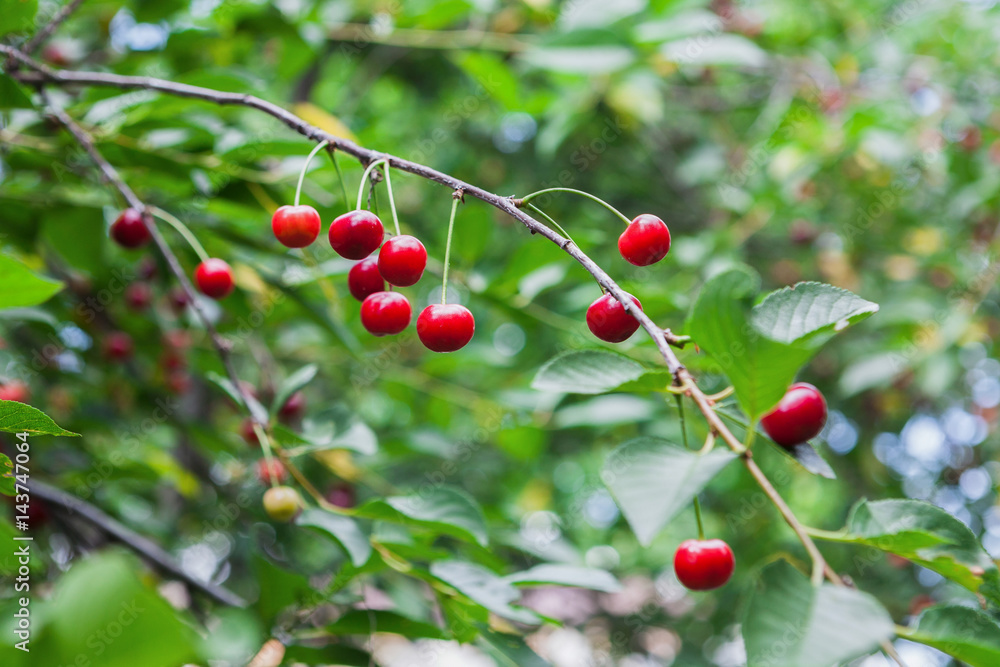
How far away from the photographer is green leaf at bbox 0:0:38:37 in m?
1.13

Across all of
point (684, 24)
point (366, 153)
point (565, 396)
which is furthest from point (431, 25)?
point (366, 153)

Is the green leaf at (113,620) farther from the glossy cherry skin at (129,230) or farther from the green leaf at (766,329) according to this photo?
the glossy cherry skin at (129,230)

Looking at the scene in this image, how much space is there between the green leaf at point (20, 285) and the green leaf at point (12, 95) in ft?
1.41

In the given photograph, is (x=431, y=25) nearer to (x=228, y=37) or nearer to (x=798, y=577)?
(x=228, y=37)

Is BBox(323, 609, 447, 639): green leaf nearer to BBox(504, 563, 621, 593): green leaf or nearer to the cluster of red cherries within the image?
BBox(504, 563, 621, 593): green leaf

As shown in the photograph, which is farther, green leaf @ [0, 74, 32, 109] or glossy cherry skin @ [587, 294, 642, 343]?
green leaf @ [0, 74, 32, 109]

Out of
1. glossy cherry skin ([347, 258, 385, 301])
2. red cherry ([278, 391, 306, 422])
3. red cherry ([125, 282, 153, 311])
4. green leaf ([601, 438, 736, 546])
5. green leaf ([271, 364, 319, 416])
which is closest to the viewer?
green leaf ([601, 438, 736, 546])

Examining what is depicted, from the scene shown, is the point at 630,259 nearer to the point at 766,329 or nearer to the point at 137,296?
the point at 766,329

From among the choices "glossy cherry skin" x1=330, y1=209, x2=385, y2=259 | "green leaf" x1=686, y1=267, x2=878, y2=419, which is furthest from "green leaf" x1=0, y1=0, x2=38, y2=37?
"green leaf" x1=686, y1=267, x2=878, y2=419

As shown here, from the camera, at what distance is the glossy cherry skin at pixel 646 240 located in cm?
83

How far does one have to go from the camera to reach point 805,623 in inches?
21.4

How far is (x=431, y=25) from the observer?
2107 millimetres

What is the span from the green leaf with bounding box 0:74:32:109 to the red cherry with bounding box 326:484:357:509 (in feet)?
4.39

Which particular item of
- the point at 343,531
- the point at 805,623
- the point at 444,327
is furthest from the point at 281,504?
the point at 805,623
